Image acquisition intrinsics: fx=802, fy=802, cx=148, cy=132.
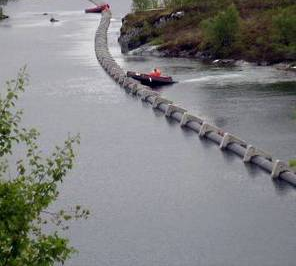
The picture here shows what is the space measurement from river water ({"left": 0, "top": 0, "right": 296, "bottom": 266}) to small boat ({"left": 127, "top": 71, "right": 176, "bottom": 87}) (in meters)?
1.72

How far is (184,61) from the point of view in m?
104

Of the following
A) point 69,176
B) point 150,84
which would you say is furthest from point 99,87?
point 69,176

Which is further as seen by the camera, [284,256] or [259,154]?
[259,154]

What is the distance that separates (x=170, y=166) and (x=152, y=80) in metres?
33.9

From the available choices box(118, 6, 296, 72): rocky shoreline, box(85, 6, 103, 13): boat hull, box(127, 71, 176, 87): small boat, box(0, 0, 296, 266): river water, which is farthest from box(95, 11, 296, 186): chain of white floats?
box(85, 6, 103, 13): boat hull

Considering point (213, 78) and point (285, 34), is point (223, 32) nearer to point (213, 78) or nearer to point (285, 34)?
point (285, 34)

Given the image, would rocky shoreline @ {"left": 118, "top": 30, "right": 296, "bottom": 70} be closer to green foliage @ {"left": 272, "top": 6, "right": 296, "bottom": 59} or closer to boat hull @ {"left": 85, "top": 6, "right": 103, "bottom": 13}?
green foliage @ {"left": 272, "top": 6, "right": 296, "bottom": 59}

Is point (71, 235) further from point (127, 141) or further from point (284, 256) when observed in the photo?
point (127, 141)

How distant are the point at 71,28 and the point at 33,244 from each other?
437 ft

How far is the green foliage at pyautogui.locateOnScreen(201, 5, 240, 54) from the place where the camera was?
343 ft

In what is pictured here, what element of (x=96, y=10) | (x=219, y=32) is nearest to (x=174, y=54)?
(x=219, y=32)

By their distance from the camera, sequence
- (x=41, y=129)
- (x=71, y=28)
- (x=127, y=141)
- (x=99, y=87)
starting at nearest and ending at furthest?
1. (x=127, y=141)
2. (x=41, y=129)
3. (x=99, y=87)
4. (x=71, y=28)

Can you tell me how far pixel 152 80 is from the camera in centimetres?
8662

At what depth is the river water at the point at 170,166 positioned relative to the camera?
3844 centimetres
